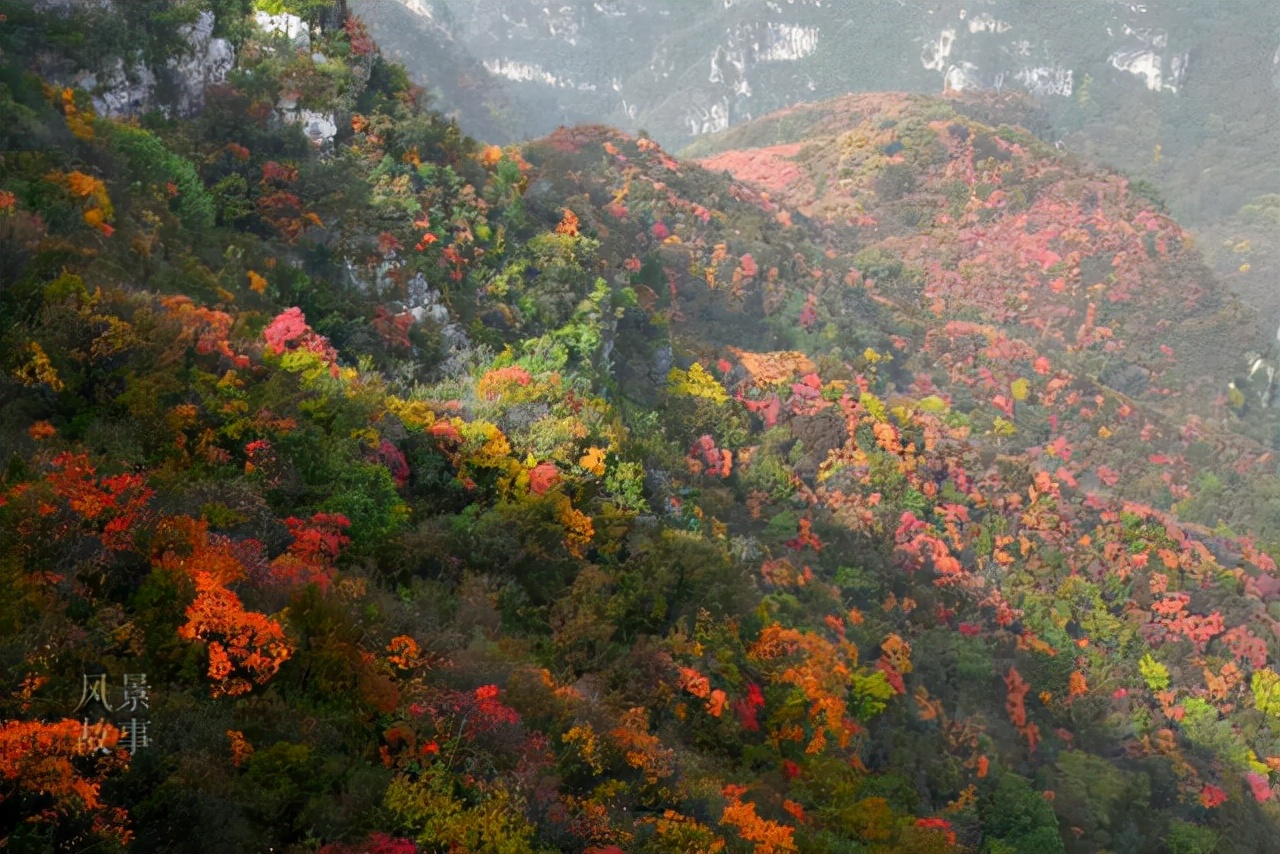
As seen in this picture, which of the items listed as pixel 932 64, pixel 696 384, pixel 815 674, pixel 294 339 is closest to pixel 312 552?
pixel 294 339

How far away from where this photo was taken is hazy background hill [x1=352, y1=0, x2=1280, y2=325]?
136000mm

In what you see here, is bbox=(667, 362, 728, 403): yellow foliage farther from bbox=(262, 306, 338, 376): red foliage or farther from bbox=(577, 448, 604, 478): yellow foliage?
bbox=(262, 306, 338, 376): red foliage

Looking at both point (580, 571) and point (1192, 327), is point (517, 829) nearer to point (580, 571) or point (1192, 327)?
point (580, 571)

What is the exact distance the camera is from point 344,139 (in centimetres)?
2564

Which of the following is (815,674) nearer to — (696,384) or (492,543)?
(492,543)

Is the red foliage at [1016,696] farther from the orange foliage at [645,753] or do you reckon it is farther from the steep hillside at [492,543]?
the orange foliage at [645,753]

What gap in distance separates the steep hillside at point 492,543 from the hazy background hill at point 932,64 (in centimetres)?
9534

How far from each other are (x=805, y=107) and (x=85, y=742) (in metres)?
98.4

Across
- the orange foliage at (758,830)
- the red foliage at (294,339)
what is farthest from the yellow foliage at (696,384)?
the orange foliage at (758,830)

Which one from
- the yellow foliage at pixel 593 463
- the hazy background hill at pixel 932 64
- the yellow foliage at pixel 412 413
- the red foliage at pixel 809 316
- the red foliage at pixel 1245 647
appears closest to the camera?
the yellow foliage at pixel 412 413

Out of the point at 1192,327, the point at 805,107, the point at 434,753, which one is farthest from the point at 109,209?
the point at 805,107

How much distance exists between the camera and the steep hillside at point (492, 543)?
33.6 feet

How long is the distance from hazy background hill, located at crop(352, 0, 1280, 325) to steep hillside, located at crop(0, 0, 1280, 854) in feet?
313

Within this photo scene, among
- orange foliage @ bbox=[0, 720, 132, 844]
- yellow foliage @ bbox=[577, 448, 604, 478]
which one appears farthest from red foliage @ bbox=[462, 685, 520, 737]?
yellow foliage @ bbox=[577, 448, 604, 478]
